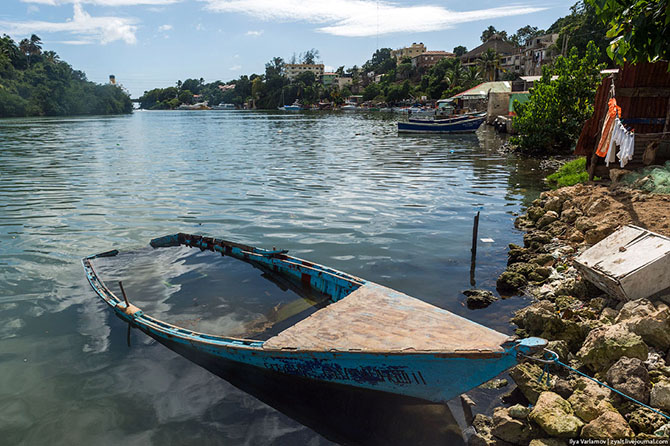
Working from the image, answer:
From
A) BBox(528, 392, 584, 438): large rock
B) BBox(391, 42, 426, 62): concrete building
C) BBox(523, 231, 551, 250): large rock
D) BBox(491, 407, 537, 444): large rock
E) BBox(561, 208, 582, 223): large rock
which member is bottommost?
BBox(491, 407, 537, 444): large rock

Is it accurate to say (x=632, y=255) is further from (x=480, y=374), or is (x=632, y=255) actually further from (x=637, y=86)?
(x=637, y=86)

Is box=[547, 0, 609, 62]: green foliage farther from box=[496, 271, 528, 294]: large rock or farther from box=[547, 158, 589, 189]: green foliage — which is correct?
box=[496, 271, 528, 294]: large rock

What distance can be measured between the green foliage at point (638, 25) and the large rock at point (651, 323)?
440 cm

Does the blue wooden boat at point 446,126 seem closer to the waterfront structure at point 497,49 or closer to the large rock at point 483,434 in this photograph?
the large rock at point 483,434

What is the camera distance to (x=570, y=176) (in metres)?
20.1

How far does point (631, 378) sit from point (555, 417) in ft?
4.28

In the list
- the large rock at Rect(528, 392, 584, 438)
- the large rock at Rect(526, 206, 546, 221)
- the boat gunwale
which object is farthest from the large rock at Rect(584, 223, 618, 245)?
the boat gunwale

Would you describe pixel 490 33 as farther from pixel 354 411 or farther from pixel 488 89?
pixel 354 411

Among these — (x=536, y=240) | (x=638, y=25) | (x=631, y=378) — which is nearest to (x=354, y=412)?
(x=631, y=378)

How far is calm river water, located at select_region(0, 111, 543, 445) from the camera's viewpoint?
7.06 metres

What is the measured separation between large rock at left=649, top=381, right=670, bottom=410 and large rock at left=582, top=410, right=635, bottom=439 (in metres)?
0.59

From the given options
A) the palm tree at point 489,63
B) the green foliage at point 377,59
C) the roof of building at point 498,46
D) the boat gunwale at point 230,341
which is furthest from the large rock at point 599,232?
the green foliage at point 377,59

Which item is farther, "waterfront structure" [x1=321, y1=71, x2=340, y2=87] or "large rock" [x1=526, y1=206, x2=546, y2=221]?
"waterfront structure" [x1=321, y1=71, x2=340, y2=87]

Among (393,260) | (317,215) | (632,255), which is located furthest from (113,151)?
(632,255)
